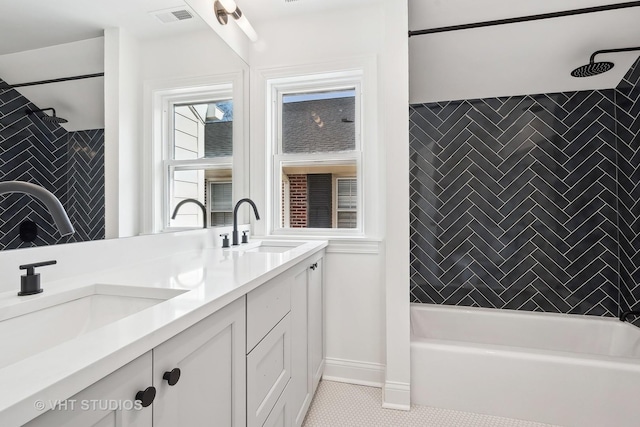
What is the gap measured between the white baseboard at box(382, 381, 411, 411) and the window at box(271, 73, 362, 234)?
41.4 inches

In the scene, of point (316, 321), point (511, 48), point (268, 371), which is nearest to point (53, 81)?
point (268, 371)

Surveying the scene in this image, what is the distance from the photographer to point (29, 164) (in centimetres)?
91

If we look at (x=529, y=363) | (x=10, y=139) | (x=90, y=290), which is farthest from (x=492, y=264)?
(x=10, y=139)

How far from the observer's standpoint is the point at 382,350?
2.11 metres

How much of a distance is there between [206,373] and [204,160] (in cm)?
145

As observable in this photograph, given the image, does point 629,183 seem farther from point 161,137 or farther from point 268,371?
point 161,137


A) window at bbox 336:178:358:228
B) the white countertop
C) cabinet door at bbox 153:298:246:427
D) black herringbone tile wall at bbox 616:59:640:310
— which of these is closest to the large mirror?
the white countertop

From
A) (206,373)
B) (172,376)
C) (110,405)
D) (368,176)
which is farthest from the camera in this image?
(368,176)

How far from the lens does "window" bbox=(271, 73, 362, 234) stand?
233cm

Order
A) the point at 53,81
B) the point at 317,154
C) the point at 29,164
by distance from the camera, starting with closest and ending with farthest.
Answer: the point at 29,164 < the point at 53,81 < the point at 317,154

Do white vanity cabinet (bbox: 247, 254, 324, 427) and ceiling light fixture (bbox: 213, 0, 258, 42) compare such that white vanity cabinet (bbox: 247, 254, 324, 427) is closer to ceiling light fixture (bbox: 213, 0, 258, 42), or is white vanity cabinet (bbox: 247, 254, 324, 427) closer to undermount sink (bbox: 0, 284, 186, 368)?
undermount sink (bbox: 0, 284, 186, 368)

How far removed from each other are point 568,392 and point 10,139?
2.71 meters

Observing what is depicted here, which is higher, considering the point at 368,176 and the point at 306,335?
the point at 368,176

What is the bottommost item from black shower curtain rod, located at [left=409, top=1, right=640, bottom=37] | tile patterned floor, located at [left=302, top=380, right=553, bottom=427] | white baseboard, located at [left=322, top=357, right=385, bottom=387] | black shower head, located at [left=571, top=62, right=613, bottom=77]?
tile patterned floor, located at [left=302, top=380, right=553, bottom=427]
